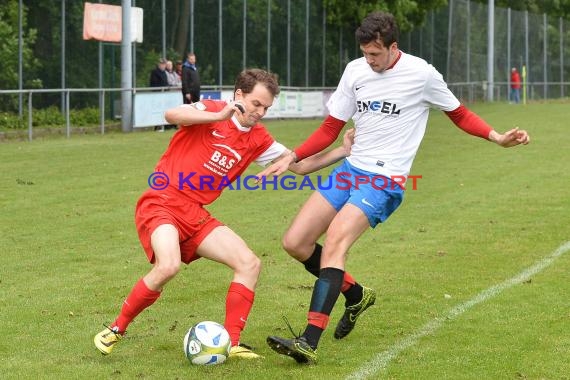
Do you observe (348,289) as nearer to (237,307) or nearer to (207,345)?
(237,307)

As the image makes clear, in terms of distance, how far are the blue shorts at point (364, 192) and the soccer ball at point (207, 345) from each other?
118cm

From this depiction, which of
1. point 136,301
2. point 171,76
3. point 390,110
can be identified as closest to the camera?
point 136,301

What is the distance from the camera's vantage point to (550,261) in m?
10.4

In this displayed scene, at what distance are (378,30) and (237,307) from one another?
1.87 m

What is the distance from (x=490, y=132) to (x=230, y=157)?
67.1 inches

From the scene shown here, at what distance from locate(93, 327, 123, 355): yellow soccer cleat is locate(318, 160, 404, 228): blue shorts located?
160 cm

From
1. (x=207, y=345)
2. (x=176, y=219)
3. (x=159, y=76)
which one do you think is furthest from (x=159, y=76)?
(x=207, y=345)

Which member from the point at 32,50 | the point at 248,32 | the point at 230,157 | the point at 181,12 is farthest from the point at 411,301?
the point at 248,32

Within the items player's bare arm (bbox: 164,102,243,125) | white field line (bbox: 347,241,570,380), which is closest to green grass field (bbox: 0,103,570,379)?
white field line (bbox: 347,241,570,380)

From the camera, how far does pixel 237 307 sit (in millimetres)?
6988

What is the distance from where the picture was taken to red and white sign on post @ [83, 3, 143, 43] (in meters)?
27.8

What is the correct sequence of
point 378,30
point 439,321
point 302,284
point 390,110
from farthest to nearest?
point 302,284
point 439,321
point 390,110
point 378,30

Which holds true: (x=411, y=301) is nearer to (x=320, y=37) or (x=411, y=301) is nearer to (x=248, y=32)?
(x=248, y=32)

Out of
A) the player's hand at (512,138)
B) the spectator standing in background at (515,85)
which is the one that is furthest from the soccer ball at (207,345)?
the spectator standing in background at (515,85)
